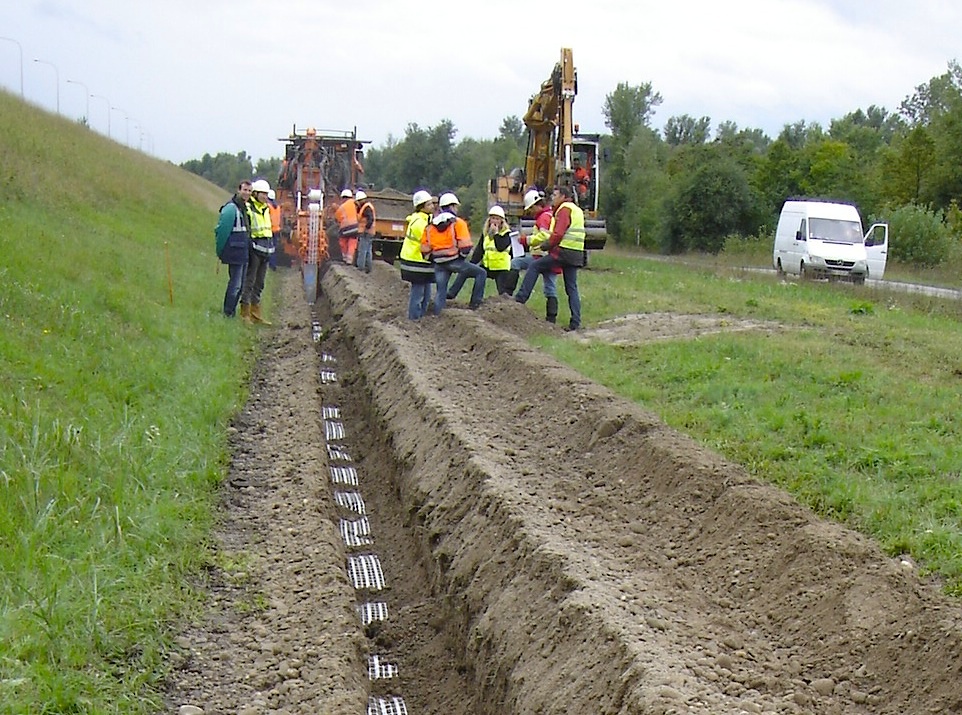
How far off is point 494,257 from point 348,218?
272 inches

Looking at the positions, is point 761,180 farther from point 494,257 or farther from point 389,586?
point 389,586

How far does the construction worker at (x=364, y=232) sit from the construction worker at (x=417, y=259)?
7.61 metres

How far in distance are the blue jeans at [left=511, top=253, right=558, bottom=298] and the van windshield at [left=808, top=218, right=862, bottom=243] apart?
12.1 metres

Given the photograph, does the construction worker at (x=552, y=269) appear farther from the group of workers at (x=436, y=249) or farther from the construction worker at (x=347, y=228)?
the construction worker at (x=347, y=228)

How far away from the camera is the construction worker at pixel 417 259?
541 inches

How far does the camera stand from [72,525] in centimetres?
577

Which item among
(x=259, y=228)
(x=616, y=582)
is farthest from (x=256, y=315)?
(x=616, y=582)

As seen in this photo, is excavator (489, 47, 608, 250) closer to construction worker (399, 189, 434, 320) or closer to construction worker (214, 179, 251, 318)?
construction worker (399, 189, 434, 320)

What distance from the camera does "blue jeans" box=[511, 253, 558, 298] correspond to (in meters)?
14.8

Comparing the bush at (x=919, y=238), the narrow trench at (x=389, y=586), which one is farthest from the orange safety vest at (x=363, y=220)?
the bush at (x=919, y=238)

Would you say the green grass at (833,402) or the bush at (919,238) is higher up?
the bush at (919,238)

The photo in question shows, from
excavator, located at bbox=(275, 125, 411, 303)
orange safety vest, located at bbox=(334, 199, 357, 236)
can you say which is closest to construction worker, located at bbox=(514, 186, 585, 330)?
orange safety vest, located at bbox=(334, 199, 357, 236)

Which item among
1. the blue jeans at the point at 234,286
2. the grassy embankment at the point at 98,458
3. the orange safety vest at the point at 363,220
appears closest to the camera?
the grassy embankment at the point at 98,458

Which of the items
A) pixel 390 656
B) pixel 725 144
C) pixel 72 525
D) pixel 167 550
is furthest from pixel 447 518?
pixel 725 144
